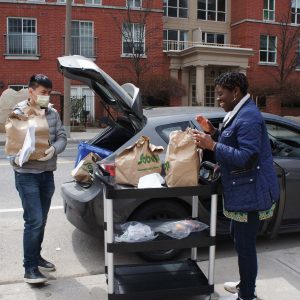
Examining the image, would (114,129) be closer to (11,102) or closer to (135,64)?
(11,102)

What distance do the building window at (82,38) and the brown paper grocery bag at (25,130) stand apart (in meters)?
24.2

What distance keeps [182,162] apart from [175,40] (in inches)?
1186

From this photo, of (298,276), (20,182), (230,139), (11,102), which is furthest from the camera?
(11,102)

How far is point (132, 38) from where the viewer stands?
2758 cm

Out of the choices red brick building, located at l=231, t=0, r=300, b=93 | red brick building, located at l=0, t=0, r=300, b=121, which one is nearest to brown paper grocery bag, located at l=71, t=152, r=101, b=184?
red brick building, located at l=0, t=0, r=300, b=121

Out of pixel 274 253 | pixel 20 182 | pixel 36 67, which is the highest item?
pixel 36 67

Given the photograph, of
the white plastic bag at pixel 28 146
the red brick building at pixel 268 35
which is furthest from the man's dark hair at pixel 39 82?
the red brick building at pixel 268 35

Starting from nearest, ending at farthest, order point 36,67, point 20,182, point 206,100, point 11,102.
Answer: point 20,182 < point 11,102 < point 36,67 < point 206,100

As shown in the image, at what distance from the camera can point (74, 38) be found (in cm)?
2741

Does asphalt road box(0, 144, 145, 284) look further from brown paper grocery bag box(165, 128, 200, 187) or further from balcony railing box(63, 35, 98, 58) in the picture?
balcony railing box(63, 35, 98, 58)

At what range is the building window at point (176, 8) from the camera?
3241 cm

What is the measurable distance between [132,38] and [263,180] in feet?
82.9

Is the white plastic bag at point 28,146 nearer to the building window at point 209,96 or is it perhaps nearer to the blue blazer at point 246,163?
the blue blazer at point 246,163

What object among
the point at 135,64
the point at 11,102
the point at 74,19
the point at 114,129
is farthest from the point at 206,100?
the point at 114,129
